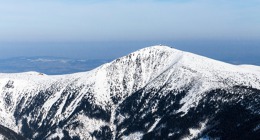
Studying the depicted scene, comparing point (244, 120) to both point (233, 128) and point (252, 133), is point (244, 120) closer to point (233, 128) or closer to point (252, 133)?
point (233, 128)

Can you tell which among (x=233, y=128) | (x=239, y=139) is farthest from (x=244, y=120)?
(x=239, y=139)

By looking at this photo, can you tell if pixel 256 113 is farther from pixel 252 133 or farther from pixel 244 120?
pixel 252 133

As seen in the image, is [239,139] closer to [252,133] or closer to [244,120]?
[252,133]

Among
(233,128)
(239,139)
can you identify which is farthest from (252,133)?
(233,128)

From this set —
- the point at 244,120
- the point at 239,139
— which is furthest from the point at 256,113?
the point at 239,139

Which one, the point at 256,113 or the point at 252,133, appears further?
the point at 256,113

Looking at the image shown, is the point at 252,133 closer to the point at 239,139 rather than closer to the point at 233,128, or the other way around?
the point at 239,139

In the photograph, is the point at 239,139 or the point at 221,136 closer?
the point at 239,139

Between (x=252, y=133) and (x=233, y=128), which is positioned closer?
(x=252, y=133)
